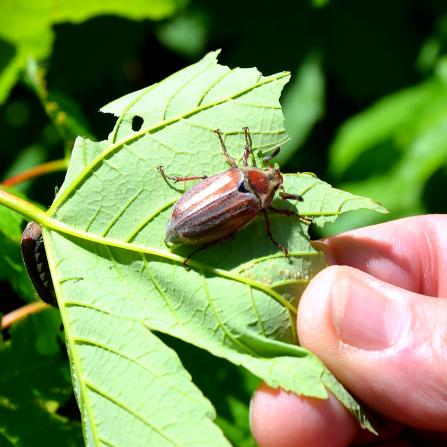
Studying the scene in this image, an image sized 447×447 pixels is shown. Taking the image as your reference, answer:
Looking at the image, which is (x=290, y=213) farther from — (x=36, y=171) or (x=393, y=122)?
(x=393, y=122)

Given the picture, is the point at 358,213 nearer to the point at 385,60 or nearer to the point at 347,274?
the point at 385,60

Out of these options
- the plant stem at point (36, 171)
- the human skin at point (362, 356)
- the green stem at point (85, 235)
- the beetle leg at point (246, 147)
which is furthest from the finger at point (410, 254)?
the plant stem at point (36, 171)

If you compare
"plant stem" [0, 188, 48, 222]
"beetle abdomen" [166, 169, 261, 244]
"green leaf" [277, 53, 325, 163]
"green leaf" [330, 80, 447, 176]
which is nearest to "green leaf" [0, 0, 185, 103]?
"plant stem" [0, 188, 48, 222]

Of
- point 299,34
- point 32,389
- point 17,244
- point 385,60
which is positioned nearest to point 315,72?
point 299,34

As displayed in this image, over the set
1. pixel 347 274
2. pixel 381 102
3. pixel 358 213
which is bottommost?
pixel 358 213

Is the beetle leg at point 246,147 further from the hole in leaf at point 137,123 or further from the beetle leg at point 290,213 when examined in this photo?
the hole in leaf at point 137,123

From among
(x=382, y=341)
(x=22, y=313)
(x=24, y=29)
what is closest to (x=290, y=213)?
(x=382, y=341)
